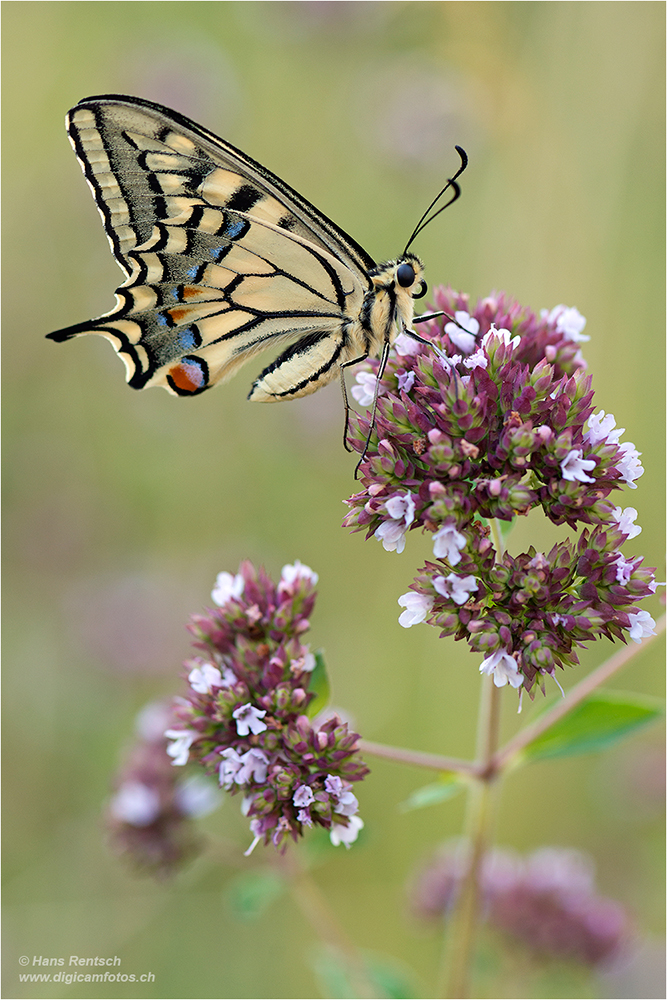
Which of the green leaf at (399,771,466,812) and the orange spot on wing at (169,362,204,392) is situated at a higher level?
the orange spot on wing at (169,362,204,392)

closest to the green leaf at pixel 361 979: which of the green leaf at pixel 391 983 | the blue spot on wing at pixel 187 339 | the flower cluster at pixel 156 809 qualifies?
the green leaf at pixel 391 983

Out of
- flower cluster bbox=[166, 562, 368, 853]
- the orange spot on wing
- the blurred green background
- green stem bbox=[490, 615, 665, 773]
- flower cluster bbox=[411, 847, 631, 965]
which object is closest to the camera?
flower cluster bbox=[166, 562, 368, 853]

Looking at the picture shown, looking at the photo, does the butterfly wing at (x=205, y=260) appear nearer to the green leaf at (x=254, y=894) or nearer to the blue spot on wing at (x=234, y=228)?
the blue spot on wing at (x=234, y=228)

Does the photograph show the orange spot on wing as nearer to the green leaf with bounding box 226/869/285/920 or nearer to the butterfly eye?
the butterfly eye

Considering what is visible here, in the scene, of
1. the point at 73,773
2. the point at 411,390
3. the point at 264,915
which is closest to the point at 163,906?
the point at 264,915

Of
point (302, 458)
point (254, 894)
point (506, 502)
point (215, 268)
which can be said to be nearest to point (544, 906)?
point (254, 894)

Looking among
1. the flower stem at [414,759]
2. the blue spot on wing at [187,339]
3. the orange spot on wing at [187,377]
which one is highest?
the blue spot on wing at [187,339]

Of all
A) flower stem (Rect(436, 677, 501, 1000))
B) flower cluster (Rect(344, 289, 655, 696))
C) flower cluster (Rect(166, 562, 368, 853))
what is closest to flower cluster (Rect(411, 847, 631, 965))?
flower stem (Rect(436, 677, 501, 1000))

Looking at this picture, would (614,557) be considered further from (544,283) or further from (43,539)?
(43,539)
